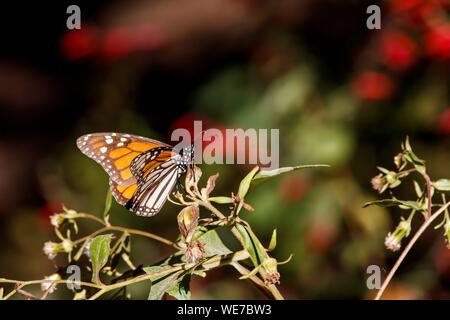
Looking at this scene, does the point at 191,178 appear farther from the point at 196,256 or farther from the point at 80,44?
the point at 80,44

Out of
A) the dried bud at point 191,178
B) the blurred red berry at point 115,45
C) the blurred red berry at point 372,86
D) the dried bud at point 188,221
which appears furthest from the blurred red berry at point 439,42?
the dried bud at point 188,221

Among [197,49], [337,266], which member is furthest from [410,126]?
[197,49]

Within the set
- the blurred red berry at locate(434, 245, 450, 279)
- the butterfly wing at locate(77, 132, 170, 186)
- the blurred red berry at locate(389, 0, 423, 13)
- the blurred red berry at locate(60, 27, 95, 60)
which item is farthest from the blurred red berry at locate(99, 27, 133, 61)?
the butterfly wing at locate(77, 132, 170, 186)

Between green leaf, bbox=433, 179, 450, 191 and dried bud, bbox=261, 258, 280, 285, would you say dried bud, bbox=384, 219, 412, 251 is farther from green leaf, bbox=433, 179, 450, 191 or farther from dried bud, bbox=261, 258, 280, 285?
dried bud, bbox=261, 258, 280, 285

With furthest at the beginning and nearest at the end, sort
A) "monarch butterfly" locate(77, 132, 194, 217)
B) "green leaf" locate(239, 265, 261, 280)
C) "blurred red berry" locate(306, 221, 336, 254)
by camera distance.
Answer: "blurred red berry" locate(306, 221, 336, 254) < "monarch butterfly" locate(77, 132, 194, 217) < "green leaf" locate(239, 265, 261, 280)

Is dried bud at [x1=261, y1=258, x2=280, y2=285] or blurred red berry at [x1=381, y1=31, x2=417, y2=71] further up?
blurred red berry at [x1=381, y1=31, x2=417, y2=71]
